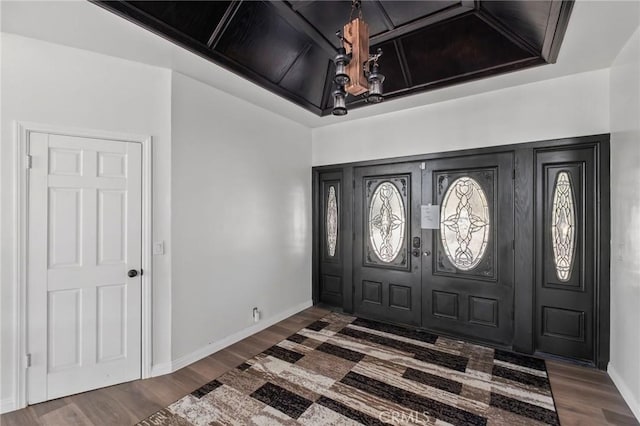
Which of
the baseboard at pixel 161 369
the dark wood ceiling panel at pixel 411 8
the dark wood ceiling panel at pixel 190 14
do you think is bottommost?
the baseboard at pixel 161 369

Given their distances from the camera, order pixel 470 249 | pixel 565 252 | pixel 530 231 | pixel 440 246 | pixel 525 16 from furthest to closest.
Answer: pixel 440 246, pixel 470 249, pixel 530 231, pixel 565 252, pixel 525 16

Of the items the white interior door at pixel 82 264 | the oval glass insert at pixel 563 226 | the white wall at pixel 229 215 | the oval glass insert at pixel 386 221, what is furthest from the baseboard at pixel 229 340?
the oval glass insert at pixel 563 226

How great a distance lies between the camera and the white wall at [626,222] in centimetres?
225

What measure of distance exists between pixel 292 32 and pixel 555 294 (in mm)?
3839

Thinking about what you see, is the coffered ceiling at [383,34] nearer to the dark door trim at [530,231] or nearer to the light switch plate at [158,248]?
the dark door trim at [530,231]

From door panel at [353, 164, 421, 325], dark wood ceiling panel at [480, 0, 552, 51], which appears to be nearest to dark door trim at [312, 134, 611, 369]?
door panel at [353, 164, 421, 325]

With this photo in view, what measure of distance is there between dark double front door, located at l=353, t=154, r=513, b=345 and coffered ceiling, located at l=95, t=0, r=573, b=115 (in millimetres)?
1106

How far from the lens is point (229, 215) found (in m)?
3.42

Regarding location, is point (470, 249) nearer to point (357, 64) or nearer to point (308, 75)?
point (357, 64)

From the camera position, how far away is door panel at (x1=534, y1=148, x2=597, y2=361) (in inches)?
114

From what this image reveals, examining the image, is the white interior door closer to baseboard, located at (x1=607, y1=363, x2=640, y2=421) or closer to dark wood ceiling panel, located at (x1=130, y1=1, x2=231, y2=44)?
dark wood ceiling panel, located at (x1=130, y1=1, x2=231, y2=44)

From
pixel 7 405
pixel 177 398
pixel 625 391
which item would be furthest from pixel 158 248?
pixel 625 391

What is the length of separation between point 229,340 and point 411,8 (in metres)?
3.91

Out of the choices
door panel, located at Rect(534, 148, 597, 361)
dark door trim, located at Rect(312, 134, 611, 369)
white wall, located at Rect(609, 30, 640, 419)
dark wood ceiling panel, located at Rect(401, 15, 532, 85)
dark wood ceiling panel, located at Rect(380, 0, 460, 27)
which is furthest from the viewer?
door panel, located at Rect(534, 148, 597, 361)
